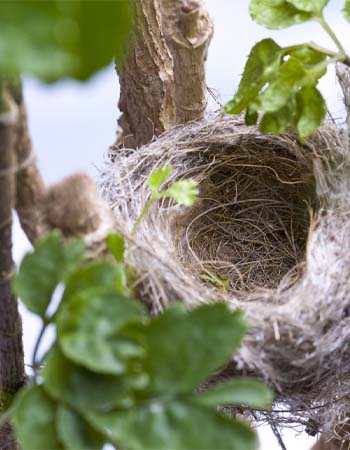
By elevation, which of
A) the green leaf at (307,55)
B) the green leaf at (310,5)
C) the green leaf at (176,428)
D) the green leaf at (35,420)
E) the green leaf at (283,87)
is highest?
the green leaf at (310,5)

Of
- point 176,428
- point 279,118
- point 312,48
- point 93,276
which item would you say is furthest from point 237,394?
point 312,48

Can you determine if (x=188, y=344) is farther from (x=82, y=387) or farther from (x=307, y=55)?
(x=307, y=55)

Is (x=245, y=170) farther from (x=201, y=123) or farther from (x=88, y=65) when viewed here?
(x=88, y=65)

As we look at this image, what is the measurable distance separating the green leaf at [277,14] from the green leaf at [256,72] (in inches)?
1.2

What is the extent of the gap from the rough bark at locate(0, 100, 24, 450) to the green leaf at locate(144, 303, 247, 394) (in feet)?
0.57

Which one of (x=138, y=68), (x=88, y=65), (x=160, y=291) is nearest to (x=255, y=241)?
(x=138, y=68)

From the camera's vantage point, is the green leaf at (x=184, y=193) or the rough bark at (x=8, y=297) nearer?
the rough bark at (x=8, y=297)

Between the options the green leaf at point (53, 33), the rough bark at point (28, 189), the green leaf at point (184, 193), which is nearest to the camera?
the green leaf at point (53, 33)

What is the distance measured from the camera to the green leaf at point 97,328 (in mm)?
574

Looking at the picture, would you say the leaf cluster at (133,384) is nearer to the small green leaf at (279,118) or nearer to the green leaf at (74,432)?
the green leaf at (74,432)

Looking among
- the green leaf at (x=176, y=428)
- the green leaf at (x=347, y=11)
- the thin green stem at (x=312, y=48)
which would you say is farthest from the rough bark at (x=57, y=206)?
the green leaf at (x=347, y=11)

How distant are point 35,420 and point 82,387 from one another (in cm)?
5

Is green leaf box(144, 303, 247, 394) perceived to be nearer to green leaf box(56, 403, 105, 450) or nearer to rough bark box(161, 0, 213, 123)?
green leaf box(56, 403, 105, 450)

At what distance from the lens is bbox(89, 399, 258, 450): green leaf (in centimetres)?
58
